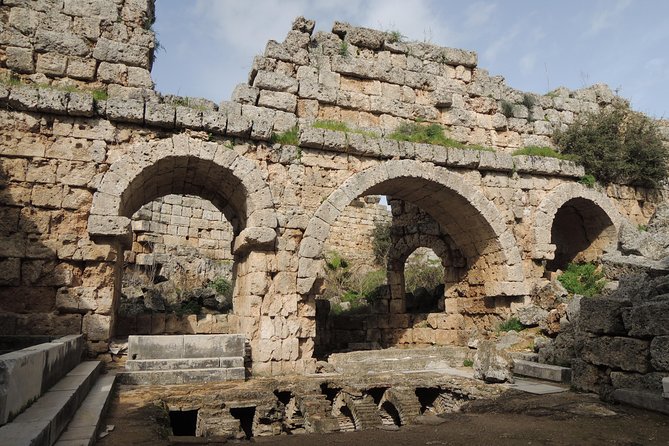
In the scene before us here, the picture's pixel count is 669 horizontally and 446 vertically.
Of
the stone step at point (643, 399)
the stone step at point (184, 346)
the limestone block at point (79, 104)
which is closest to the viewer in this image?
the stone step at point (643, 399)

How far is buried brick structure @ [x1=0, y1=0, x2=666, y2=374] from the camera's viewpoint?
720cm

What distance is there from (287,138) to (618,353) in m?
5.99

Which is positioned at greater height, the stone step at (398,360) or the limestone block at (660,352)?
the limestone block at (660,352)

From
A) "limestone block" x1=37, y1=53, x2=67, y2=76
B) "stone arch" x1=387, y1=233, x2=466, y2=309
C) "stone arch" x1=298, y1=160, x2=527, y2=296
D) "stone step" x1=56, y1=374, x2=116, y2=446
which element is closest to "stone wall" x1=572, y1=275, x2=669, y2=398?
Answer: "stone arch" x1=298, y1=160, x2=527, y2=296

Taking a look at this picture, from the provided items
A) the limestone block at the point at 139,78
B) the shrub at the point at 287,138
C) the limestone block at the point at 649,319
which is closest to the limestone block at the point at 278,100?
the shrub at the point at 287,138

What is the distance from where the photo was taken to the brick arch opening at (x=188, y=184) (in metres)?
7.33

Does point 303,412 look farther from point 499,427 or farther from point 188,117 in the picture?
point 188,117

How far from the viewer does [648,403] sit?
4859mm

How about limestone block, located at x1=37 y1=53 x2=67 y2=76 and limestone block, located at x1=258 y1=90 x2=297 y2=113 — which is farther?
limestone block, located at x1=258 y1=90 x2=297 y2=113

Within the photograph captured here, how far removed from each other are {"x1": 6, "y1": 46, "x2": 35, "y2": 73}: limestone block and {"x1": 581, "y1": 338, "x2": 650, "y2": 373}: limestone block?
9144 mm

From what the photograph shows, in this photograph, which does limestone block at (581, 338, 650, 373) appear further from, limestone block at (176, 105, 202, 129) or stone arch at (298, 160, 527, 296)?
limestone block at (176, 105, 202, 129)

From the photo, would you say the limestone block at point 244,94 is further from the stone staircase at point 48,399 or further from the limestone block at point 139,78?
the stone staircase at point 48,399

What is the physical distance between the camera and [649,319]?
502 centimetres

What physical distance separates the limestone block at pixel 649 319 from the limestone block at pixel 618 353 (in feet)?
0.43
